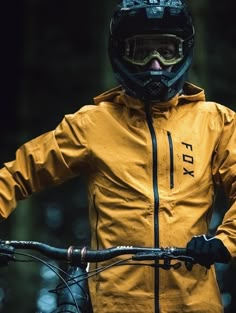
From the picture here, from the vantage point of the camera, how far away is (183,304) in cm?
475

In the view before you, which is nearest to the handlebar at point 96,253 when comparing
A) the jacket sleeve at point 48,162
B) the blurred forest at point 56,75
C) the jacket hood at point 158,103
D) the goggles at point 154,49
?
the jacket sleeve at point 48,162

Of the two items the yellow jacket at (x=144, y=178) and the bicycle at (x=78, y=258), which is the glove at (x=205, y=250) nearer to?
the bicycle at (x=78, y=258)

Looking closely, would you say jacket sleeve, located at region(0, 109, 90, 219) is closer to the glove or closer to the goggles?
the goggles

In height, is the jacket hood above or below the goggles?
below

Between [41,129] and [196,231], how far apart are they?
4.74 metres

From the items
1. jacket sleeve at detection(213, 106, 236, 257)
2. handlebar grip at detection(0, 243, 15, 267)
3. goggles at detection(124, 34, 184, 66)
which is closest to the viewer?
handlebar grip at detection(0, 243, 15, 267)

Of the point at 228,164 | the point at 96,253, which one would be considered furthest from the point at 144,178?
the point at 96,253

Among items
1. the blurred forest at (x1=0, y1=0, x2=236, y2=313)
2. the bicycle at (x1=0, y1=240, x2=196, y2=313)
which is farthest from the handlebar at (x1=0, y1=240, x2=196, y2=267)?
the blurred forest at (x1=0, y1=0, x2=236, y2=313)

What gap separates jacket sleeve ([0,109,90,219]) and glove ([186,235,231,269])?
2.40 ft

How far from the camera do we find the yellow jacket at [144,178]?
4.76 m

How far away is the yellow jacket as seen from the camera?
4762mm

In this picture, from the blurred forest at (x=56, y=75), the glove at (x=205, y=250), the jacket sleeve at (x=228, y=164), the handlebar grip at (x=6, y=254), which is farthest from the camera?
the blurred forest at (x=56, y=75)

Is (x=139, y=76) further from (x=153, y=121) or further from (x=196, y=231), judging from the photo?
(x=196, y=231)

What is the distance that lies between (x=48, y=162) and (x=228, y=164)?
0.69 meters
